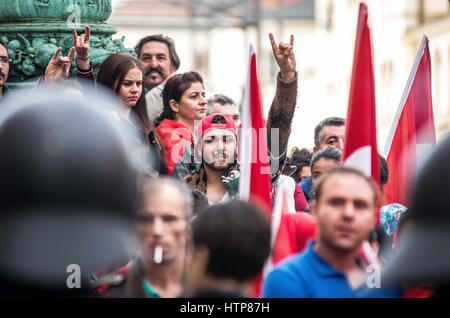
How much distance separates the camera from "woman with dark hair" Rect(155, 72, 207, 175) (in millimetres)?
11250

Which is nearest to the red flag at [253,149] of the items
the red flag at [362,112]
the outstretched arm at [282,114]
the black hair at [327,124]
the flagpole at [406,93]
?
the red flag at [362,112]

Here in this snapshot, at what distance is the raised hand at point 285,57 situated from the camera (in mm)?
10211

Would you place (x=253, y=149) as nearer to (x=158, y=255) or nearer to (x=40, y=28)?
(x=158, y=255)

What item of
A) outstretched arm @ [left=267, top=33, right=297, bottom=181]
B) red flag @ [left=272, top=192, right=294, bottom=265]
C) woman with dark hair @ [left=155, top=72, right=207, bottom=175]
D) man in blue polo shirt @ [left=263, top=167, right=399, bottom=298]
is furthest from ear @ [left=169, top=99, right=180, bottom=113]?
man in blue polo shirt @ [left=263, top=167, right=399, bottom=298]

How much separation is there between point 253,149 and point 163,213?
190 cm

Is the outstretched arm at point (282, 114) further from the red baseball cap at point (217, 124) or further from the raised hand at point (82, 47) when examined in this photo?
the raised hand at point (82, 47)

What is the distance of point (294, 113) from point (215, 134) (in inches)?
24.9

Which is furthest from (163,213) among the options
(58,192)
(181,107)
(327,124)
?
(327,124)

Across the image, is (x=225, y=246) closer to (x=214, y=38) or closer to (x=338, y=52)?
(x=338, y=52)

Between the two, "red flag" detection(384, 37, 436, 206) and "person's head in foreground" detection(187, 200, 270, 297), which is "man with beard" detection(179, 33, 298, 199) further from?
"person's head in foreground" detection(187, 200, 270, 297)

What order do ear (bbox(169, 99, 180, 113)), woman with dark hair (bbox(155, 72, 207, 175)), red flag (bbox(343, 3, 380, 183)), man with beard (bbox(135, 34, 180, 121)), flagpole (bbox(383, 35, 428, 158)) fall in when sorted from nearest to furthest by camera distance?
red flag (bbox(343, 3, 380, 183)), flagpole (bbox(383, 35, 428, 158)), woman with dark hair (bbox(155, 72, 207, 175)), ear (bbox(169, 99, 180, 113)), man with beard (bbox(135, 34, 180, 121))

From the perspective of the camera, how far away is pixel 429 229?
6277 millimetres

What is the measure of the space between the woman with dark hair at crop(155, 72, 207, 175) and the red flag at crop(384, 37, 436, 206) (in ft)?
3.67

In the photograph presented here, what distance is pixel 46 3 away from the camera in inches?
436
